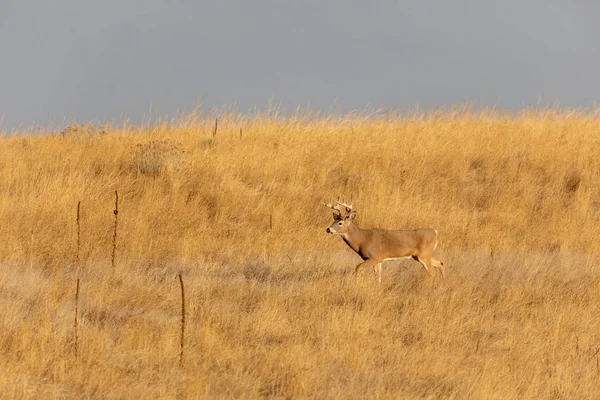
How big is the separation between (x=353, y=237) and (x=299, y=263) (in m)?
0.81

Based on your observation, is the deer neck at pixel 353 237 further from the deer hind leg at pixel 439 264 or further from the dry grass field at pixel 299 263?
the deer hind leg at pixel 439 264

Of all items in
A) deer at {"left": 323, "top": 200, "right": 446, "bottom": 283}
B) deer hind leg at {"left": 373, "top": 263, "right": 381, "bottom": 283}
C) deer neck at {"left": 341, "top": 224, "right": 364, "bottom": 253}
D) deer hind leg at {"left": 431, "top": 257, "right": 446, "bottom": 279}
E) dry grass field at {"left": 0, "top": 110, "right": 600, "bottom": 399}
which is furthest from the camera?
deer neck at {"left": 341, "top": 224, "right": 364, "bottom": 253}

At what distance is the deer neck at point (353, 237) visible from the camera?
1184 cm

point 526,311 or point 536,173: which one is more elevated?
point 536,173

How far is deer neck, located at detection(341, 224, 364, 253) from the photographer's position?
Result: 11844 mm

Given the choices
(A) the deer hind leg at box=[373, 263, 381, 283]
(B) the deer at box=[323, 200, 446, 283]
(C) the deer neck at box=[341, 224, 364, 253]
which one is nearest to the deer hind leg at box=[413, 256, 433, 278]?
(B) the deer at box=[323, 200, 446, 283]

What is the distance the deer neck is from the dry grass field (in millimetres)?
354

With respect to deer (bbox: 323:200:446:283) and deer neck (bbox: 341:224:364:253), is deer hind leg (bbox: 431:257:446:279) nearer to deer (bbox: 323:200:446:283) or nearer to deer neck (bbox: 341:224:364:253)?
deer (bbox: 323:200:446:283)

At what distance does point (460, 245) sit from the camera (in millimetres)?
13766

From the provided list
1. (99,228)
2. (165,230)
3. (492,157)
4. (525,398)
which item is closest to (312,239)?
(165,230)

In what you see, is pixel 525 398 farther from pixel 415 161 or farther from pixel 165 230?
pixel 415 161

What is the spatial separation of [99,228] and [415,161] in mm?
6308

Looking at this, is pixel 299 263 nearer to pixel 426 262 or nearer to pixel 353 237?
pixel 353 237

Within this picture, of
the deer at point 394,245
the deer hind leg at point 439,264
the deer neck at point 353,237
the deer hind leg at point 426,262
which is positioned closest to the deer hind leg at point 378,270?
the deer at point 394,245
